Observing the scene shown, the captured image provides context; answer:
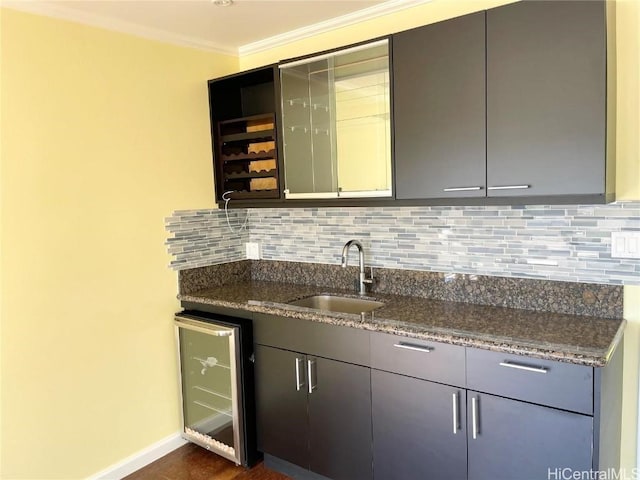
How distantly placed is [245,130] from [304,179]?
623 millimetres

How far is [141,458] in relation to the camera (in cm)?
266

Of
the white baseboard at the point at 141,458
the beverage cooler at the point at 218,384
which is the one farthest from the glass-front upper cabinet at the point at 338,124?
the white baseboard at the point at 141,458

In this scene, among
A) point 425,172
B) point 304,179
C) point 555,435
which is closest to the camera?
point 555,435

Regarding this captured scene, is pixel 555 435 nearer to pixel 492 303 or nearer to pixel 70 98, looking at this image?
pixel 492 303

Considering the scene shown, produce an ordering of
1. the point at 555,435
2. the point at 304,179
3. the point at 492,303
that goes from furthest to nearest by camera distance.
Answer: the point at 304,179 < the point at 492,303 < the point at 555,435

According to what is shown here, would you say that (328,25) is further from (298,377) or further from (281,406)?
(281,406)

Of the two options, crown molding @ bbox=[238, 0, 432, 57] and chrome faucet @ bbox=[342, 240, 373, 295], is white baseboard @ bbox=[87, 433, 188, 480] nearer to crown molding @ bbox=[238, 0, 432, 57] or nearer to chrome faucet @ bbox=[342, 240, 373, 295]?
chrome faucet @ bbox=[342, 240, 373, 295]

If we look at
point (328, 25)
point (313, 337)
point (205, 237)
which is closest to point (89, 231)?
point (205, 237)

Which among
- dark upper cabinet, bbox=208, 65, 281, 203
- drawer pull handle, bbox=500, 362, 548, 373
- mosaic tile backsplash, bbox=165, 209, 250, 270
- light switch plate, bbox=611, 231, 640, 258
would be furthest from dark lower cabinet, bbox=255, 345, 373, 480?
light switch plate, bbox=611, 231, 640, 258

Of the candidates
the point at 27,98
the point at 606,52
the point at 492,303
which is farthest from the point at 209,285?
the point at 606,52

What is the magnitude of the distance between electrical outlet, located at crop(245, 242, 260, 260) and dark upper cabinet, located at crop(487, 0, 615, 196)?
1.68m

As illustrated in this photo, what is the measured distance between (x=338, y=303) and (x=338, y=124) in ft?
3.15

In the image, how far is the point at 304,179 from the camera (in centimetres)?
260

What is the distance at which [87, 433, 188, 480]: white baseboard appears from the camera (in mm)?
2522
